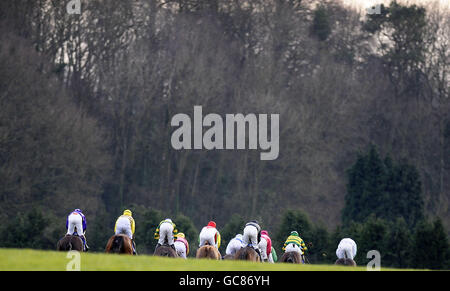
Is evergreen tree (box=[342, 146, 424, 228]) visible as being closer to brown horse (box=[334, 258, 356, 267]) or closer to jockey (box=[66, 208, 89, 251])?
brown horse (box=[334, 258, 356, 267])

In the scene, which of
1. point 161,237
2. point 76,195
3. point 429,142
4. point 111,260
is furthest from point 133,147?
point 111,260

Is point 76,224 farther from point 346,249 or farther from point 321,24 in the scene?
point 321,24

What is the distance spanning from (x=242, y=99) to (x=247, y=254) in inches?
1242

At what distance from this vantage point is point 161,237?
2425 cm

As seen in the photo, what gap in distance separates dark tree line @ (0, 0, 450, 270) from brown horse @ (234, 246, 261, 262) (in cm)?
2242

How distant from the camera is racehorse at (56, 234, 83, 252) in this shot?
2314 centimetres

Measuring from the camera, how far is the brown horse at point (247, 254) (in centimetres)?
2360

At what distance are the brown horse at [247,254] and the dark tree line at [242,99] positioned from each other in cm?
2242

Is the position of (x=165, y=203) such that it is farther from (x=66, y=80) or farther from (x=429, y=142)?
(x=429, y=142)

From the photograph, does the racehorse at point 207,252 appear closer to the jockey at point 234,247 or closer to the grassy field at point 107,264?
the jockey at point 234,247

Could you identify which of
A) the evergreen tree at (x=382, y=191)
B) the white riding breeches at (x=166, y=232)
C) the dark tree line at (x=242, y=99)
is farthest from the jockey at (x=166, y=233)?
the evergreen tree at (x=382, y=191)
